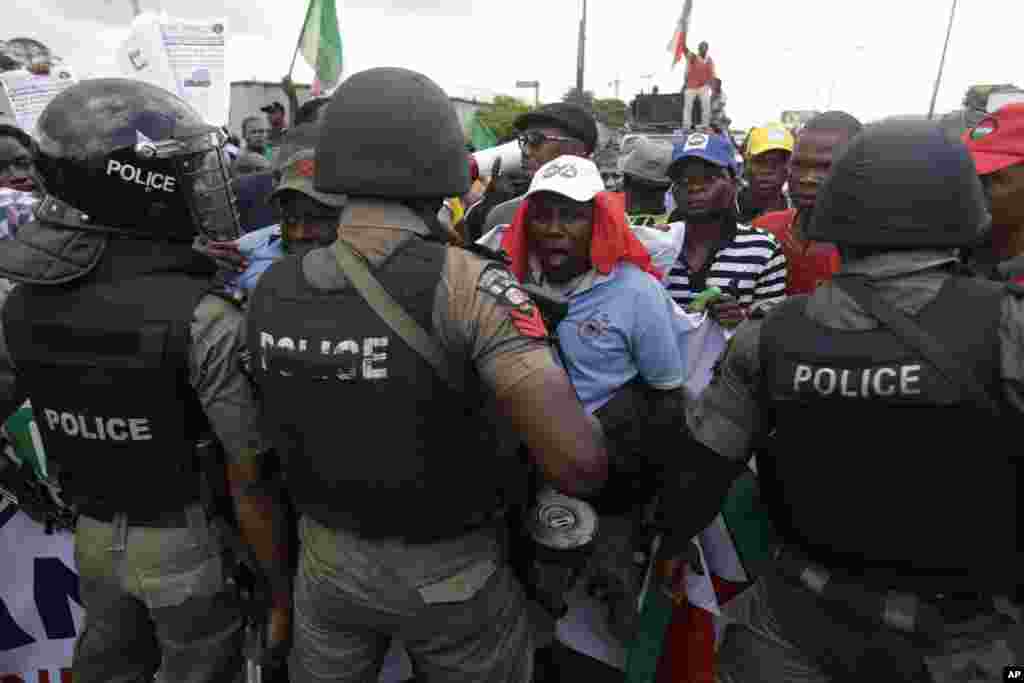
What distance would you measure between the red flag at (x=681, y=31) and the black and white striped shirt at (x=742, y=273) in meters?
16.6

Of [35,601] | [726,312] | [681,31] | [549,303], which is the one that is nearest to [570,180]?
[726,312]

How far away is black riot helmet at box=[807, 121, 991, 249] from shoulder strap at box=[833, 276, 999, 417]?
154 mm

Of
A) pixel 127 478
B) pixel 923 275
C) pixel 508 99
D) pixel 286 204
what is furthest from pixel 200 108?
pixel 508 99

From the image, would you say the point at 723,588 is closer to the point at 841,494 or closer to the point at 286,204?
the point at 841,494

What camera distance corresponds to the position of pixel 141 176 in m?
1.88

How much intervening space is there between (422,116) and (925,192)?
4.22 ft

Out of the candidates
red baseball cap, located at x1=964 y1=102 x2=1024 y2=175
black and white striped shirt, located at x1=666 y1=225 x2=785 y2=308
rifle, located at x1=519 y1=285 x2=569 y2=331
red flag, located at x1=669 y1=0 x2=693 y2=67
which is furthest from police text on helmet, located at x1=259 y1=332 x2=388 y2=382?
red flag, located at x1=669 y1=0 x2=693 y2=67

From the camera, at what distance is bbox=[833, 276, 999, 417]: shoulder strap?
1.51 meters

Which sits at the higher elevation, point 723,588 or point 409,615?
point 409,615

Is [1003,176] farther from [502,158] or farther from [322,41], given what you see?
[322,41]

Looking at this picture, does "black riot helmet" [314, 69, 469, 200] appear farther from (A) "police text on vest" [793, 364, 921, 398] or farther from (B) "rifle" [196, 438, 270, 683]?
(A) "police text on vest" [793, 364, 921, 398]

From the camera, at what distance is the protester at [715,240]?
322 cm

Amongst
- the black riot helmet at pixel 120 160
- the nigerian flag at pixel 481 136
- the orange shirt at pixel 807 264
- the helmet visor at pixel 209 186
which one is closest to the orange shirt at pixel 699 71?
the nigerian flag at pixel 481 136

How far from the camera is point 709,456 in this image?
196 cm
